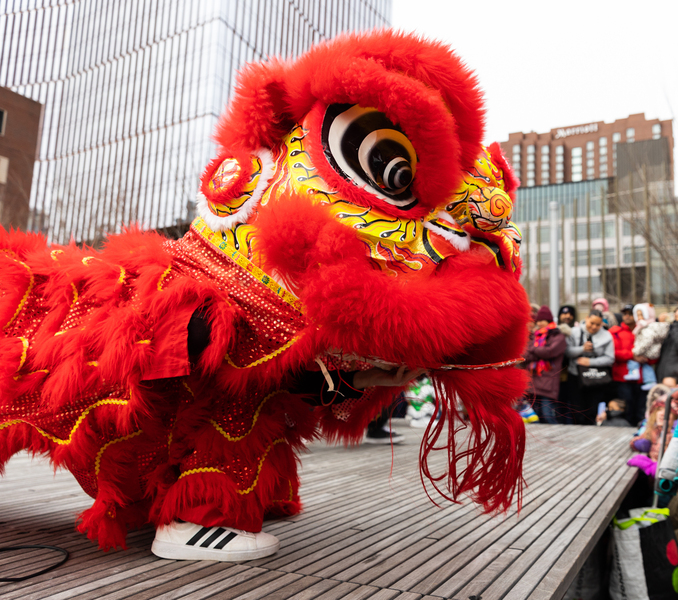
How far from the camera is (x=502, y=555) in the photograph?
1797 mm

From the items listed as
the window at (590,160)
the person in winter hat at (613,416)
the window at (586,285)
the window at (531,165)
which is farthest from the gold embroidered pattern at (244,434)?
the window at (590,160)

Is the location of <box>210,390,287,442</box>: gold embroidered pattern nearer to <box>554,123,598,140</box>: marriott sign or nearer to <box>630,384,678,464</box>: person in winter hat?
<box>630,384,678,464</box>: person in winter hat

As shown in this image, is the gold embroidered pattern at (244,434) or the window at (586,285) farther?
the window at (586,285)

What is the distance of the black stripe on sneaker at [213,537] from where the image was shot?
1.60 meters

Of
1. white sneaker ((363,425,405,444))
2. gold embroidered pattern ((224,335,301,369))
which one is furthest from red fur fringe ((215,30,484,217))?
white sneaker ((363,425,405,444))

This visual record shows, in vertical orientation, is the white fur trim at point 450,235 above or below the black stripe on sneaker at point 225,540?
above

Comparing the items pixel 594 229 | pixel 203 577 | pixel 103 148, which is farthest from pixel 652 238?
A: pixel 594 229

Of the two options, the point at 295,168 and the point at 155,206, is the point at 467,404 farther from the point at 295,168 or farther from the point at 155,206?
the point at 155,206

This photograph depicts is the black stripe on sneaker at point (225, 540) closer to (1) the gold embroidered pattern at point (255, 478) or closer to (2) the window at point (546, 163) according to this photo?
(1) the gold embroidered pattern at point (255, 478)

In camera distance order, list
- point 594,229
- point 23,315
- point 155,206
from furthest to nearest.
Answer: point 594,229
point 155,206
point 23,315

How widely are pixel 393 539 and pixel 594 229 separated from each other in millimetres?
35293

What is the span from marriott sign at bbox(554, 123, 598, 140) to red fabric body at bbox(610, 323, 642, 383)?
75053 millimetres

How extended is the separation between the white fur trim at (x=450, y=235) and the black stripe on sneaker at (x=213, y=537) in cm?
108

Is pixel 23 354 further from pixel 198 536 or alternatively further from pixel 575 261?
pixel 575 261
